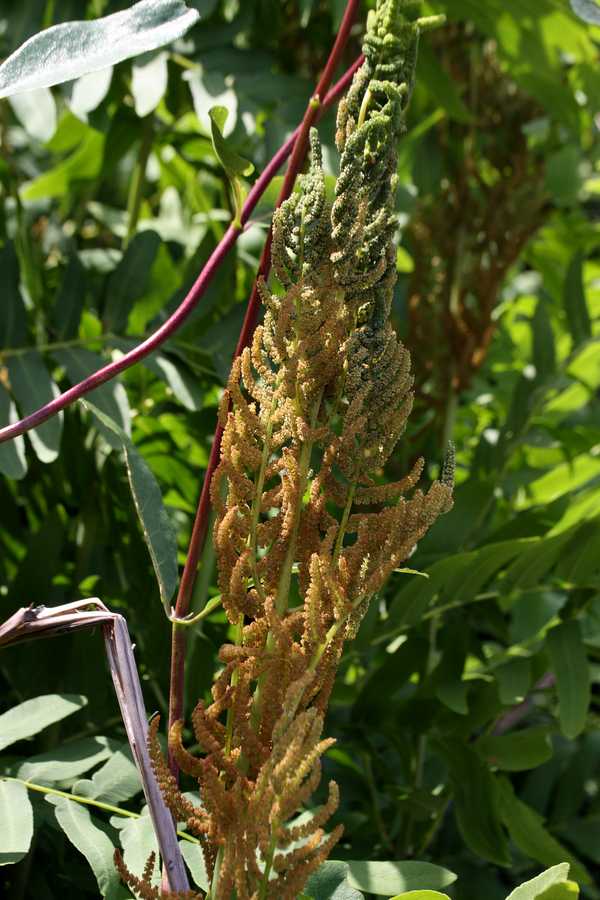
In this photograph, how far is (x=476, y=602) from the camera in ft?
3.09

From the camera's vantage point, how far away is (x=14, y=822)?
56 cm

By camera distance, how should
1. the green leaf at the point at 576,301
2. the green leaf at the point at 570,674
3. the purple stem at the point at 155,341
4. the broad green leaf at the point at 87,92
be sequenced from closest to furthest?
the purple stem at the point at 155,341
the green leaf at the point at 570,674
the broad green leaf at the point at 87,92
the green leaf at the point at 576,301

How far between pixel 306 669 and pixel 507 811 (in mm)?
473

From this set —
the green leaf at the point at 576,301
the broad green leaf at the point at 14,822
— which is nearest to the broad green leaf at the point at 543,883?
the broad green leaf at the point at 14,822

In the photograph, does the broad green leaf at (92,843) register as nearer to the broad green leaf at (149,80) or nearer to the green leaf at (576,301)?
the broad green leaf at (149,80)

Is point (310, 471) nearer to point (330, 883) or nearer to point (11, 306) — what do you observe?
point (330, 883)

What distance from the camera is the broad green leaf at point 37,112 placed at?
1008mm

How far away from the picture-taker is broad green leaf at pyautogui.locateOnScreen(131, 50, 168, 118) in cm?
93

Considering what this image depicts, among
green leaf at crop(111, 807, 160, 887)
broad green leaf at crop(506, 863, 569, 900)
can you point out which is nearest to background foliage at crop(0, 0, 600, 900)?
green leaf at crop(111, 807, 160, 887)

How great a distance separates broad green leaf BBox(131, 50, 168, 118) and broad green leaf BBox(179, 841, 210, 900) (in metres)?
0.62

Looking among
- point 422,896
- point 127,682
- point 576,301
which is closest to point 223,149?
point 127,682

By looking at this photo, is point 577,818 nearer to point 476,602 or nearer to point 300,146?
point 476,602

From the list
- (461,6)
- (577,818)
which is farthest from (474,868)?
(461,6)

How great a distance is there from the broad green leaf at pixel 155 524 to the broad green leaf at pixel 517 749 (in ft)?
1.34
